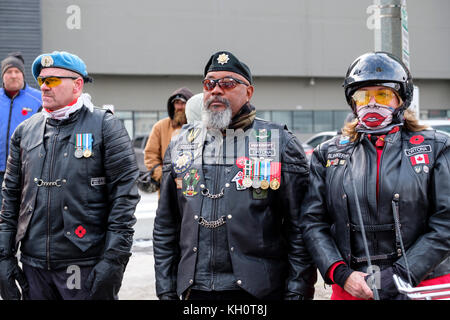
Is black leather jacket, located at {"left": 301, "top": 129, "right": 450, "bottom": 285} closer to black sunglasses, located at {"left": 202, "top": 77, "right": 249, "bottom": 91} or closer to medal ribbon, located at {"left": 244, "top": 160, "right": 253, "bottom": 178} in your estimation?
medal ribbon, located at {"left": 244, "top": 160, "right": 253, "bottom": 178}

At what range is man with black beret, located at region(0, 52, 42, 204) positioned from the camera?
5.74m

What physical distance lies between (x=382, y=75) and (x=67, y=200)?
6.98 feet

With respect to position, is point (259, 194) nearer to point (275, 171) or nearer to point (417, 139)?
point (275, 171)

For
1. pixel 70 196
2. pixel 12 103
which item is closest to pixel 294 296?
pixel 70 196

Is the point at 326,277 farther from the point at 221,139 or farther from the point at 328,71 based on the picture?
the point at 328,71

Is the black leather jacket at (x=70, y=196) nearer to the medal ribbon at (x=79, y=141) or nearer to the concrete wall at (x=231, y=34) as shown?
→ the medal ribbon at (x=79, y=141)

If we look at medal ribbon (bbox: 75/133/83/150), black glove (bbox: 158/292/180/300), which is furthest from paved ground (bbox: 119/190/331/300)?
medal ribbon (bbox: 75/133/83/150)

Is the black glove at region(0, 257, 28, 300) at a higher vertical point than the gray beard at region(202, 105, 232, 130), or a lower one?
lower

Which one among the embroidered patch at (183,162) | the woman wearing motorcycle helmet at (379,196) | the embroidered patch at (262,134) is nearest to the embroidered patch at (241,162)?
the embroidered patch at (262,134)

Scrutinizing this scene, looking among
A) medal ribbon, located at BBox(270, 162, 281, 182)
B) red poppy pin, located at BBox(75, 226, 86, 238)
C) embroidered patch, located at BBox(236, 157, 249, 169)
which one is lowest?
red poppy pin, located at BBox(75, 226, 86, 238)

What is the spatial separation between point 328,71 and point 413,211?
88.7ft

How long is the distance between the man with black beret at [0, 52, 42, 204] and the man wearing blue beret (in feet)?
6.81

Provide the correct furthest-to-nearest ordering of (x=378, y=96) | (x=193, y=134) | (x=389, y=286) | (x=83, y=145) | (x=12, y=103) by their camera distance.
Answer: (x=12, y=103)
(x=83, y=145)
(x=193, y=134)
(x=378, y=96)
(x=389, y=286)

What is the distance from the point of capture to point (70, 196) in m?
3.57
